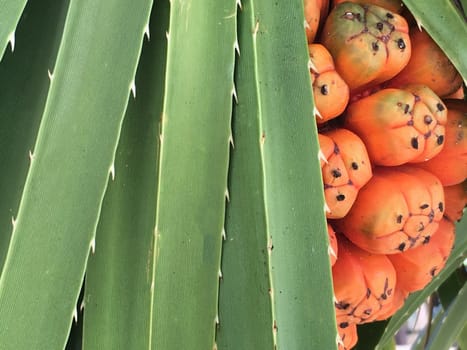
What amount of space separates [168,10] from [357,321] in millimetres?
420

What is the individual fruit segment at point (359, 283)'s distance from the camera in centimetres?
75

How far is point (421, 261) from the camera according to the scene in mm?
799

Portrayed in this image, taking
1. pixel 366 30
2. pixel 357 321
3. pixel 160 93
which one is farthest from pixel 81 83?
pixel 357 321

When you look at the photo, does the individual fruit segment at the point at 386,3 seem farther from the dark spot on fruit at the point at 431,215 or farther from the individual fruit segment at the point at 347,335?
the individual fruit segment at the point at 347,335

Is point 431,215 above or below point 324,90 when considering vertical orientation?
below

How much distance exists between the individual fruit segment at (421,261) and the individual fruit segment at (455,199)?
0.03 meters

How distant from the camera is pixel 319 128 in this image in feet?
2.48

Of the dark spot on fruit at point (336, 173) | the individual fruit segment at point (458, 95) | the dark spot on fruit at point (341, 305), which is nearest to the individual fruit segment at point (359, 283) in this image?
the dark spot on fruit at point (341, 305)

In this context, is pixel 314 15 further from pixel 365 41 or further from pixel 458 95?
pixel 458 95

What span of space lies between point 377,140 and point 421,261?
0.17 meters

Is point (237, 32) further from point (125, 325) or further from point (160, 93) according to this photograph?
point (125, 325)

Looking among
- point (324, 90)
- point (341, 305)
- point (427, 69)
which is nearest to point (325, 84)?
point (324, 90)

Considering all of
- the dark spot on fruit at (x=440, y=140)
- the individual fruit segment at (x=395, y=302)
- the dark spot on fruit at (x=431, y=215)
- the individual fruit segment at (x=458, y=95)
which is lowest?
the individual fruit segment at (x=395, y=302)

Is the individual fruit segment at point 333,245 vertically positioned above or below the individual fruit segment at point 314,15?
below
